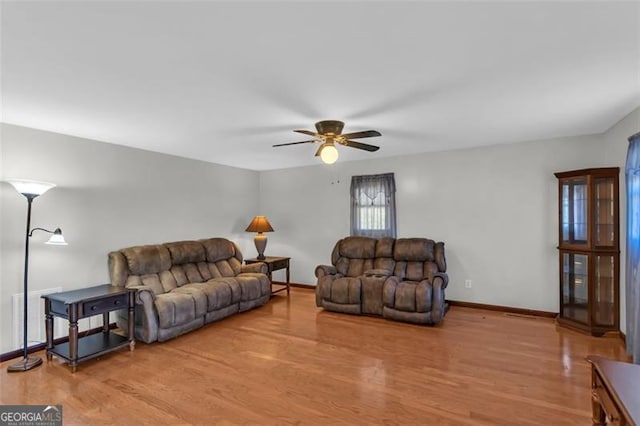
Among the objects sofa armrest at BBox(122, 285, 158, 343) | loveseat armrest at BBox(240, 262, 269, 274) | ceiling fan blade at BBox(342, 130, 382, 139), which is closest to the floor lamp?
sofa armrest at BBox(122, 285, 158, 343)

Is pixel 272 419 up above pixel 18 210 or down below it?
below

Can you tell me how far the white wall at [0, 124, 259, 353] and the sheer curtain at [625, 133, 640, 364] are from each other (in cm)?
546

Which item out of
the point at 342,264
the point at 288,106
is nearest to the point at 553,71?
the point at 288,106

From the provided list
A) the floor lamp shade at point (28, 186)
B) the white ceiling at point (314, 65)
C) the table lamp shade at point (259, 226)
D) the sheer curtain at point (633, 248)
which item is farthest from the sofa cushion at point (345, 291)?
the floor lamp shade at point (28, 186)

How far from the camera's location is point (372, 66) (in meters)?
2.14

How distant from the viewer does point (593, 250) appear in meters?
3.70

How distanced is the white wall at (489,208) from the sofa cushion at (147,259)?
9.19 ft

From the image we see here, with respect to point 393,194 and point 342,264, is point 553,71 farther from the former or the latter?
point 342,264

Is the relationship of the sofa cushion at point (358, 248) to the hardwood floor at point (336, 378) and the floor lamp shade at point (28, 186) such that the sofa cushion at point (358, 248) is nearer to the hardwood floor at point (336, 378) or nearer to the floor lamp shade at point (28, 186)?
the hardwood floor at point (336, 378)

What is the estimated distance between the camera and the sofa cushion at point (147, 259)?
4027mm

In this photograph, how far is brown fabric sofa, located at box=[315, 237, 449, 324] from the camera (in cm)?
411

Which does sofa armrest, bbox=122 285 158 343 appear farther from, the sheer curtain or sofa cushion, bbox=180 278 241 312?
the sheer curtain

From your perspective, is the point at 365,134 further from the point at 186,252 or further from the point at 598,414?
the point at 186,252

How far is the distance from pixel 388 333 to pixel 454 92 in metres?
2.72
